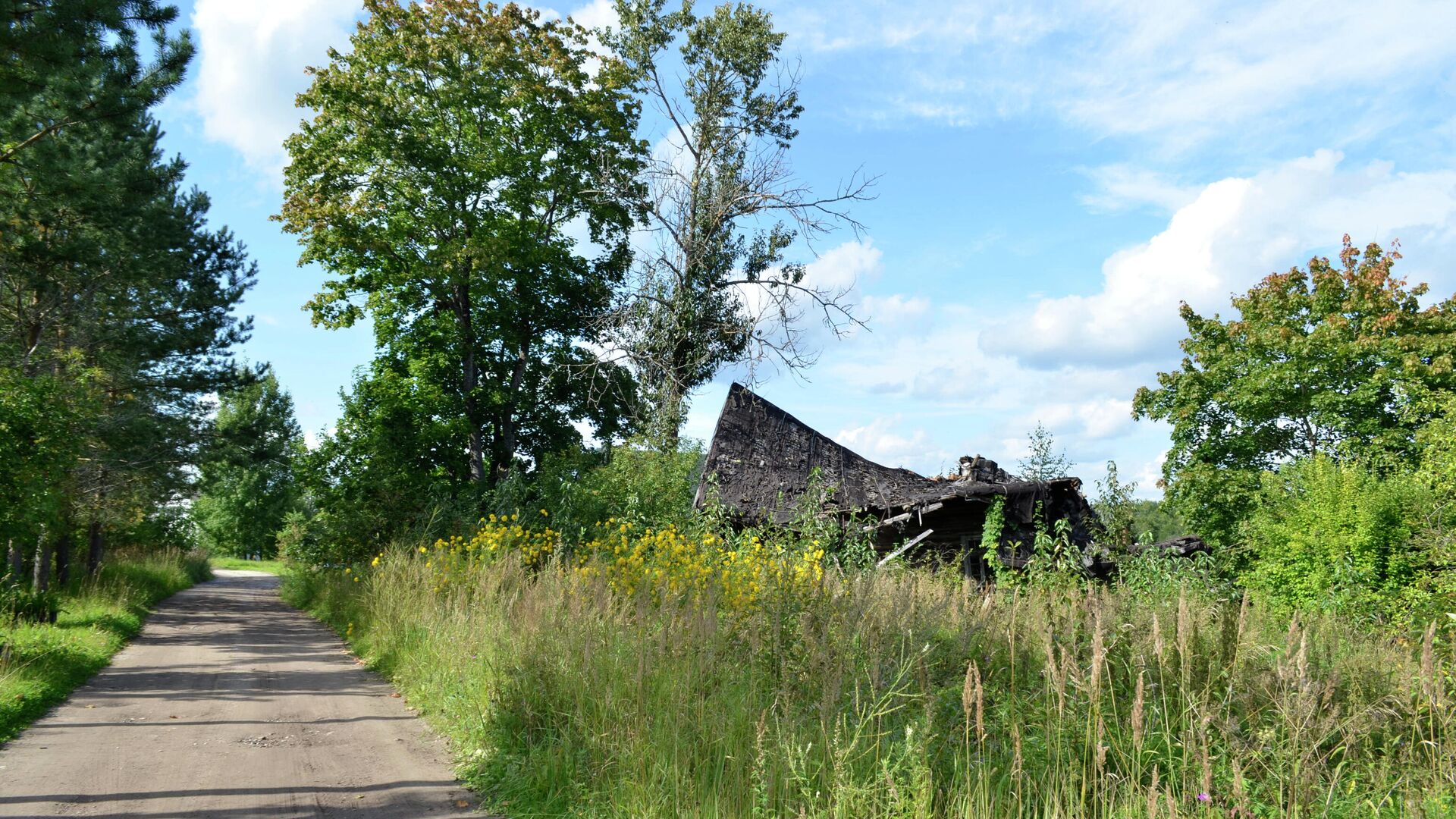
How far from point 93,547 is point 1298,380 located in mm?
35052

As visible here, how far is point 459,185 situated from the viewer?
24672 mm

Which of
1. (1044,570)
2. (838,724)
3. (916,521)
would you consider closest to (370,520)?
(916,521)

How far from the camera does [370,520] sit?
1969 cm

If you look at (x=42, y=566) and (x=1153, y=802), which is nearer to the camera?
(x=1153, y=802)

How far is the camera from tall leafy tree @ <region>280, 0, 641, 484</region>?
24.0 m

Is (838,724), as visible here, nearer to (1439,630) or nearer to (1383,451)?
(1439,630)

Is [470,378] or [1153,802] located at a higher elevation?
[470,378]

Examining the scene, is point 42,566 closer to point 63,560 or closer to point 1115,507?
point 63,560

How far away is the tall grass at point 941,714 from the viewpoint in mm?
3688

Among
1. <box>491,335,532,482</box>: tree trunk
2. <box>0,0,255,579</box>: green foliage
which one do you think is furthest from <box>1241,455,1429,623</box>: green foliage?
<box>491,335,532,482</box>: tree trunk

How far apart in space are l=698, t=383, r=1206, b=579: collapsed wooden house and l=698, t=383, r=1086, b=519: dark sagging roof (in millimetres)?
20

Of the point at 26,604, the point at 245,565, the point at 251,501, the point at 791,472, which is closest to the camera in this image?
the point at 26,604

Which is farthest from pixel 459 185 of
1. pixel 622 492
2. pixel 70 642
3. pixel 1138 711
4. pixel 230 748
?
pixel 1138 711

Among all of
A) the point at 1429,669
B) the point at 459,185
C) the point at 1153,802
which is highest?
the point at 459,185
